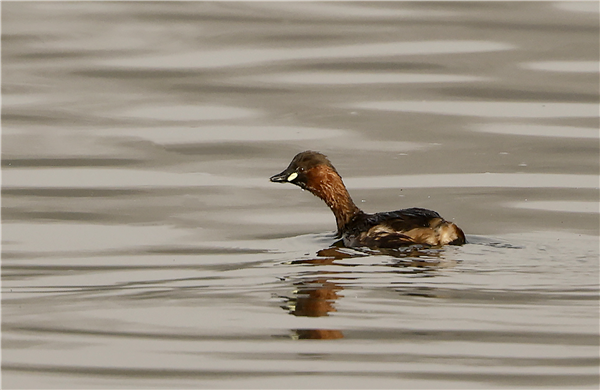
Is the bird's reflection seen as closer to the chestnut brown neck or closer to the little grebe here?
the little grebe

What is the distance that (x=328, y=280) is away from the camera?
7.96 meters

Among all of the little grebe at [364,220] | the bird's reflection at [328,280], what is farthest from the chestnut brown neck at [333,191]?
the bird's reflection at [328,280]

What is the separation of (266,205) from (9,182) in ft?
8.10

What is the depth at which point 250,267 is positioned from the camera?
8.68 meters

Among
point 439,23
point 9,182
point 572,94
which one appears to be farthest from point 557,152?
point 9,182

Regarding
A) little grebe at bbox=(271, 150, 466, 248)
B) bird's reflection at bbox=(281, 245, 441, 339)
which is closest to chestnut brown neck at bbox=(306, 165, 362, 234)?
little grebe at bbox=(271, 150, 466, 248)

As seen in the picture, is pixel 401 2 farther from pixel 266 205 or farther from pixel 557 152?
pixel 266 205

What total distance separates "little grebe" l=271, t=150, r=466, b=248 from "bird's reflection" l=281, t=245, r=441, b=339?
13 centimetres

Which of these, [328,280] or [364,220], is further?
[364,220]

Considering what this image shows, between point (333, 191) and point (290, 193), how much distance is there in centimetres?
133

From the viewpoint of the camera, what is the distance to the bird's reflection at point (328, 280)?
7.13 m

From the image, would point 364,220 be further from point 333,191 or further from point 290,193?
point 290,193

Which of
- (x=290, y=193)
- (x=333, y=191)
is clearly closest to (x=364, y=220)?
(x=333, y=191)

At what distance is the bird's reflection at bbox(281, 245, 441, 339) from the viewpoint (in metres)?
7.13
